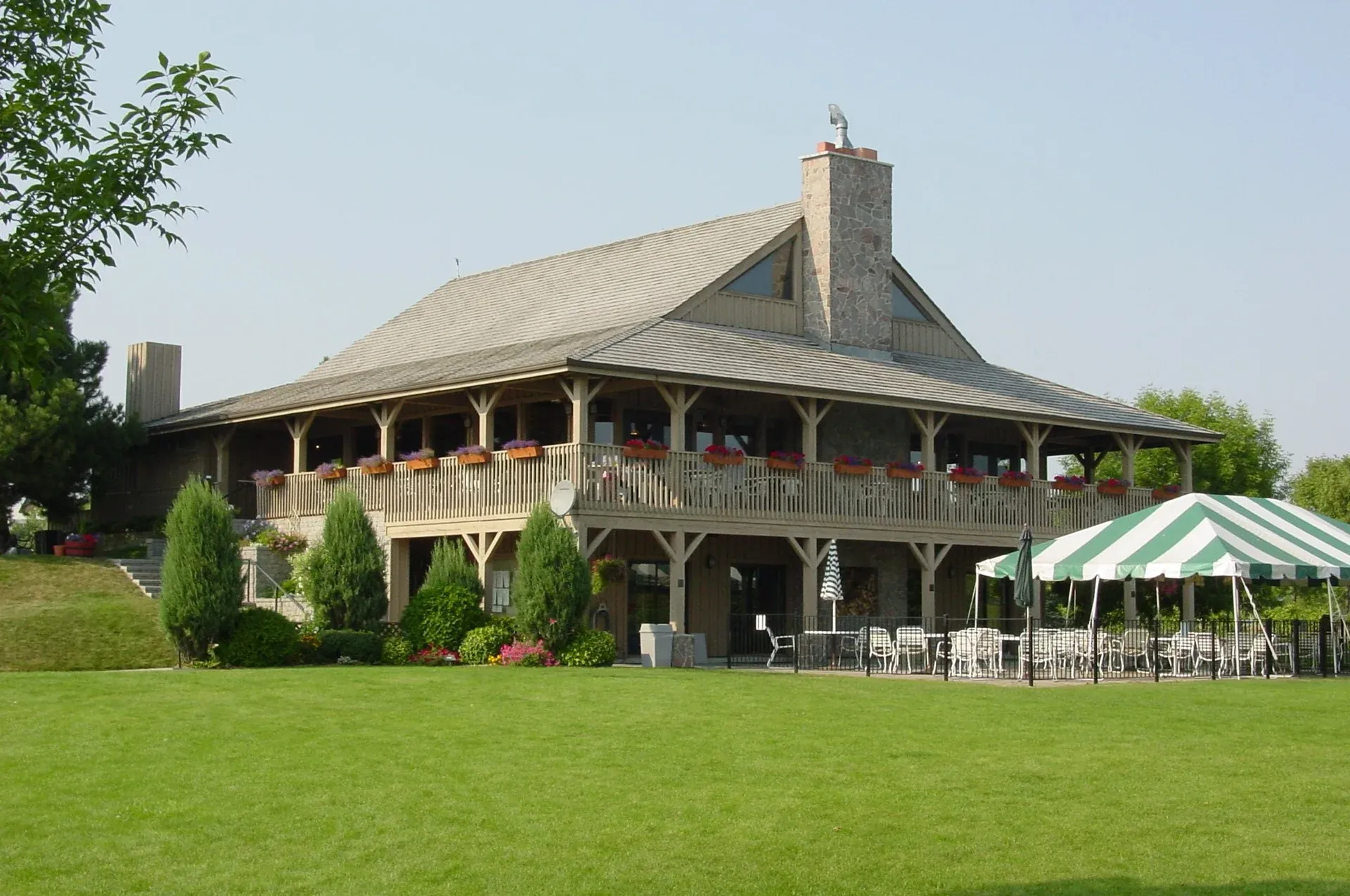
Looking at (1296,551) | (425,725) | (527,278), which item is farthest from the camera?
(527,278)

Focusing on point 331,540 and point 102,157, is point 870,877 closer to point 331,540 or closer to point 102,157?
point 102,157

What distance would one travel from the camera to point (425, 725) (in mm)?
16531

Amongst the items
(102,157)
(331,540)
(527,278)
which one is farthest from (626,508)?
(102,157)

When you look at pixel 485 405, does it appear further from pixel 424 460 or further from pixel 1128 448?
pixel 1128 448

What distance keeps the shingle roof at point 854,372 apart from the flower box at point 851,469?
1.25m

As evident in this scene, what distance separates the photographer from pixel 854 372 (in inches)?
1219

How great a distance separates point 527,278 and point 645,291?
549cm

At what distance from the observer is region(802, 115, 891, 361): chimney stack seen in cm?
3238

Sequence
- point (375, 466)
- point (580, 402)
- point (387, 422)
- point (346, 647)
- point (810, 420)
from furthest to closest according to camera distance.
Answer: point (375, 466)
point (387, 422)
point (810, 420)
point (580, 402)
point (346, 647)

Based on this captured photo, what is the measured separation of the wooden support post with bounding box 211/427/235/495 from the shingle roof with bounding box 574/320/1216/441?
996 cm

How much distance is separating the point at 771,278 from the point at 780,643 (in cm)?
689

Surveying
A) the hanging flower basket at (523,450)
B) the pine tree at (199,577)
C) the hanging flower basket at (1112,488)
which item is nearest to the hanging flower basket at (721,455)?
the hanging flower basket at (523,450)

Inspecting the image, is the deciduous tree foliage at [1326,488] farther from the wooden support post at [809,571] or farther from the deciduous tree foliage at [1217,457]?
the wooden support post at [809,571]

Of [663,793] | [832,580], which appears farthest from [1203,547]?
[663,793]
